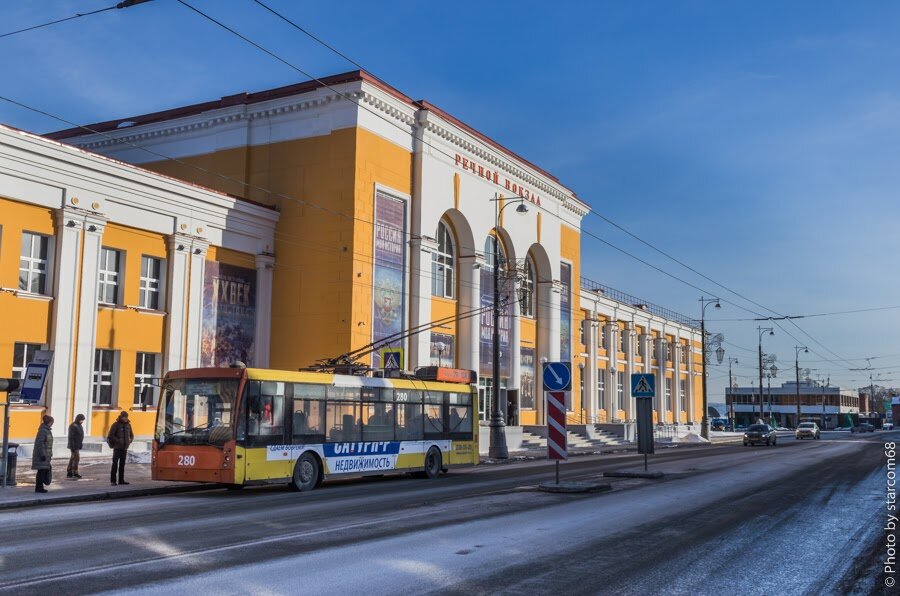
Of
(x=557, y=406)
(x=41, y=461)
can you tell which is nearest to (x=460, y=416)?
(x=557, y=406)

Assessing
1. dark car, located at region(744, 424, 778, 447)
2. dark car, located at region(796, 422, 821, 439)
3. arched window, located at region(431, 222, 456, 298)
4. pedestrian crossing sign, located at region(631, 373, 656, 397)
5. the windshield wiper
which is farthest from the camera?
dark car, located at region(796, 422, 821, 439)

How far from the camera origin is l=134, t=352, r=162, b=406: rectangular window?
28.2 meters

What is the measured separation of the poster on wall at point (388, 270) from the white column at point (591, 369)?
2505cm

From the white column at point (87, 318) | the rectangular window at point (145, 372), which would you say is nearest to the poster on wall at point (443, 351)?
the rectangular window at point (145, 372)

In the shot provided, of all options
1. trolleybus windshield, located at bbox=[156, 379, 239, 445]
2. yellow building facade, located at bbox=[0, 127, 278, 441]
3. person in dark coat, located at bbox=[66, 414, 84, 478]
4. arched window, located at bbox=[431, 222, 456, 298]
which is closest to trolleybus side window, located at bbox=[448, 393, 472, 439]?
trolleybus windshield, located at bbox=[156, 379, 239, 445]

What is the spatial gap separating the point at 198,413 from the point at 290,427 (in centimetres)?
197

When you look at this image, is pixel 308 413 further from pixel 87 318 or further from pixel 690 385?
pixel 690 385

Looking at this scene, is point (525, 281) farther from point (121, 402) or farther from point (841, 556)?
point (841, 556)

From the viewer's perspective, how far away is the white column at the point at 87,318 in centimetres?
2555

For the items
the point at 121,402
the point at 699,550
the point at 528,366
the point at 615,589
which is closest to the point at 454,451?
the point at 121,402

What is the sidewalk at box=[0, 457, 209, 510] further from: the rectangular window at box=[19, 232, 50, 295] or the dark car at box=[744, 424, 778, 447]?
the dark car at box=[744, 424, 778, 447]

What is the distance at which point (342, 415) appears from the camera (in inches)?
766

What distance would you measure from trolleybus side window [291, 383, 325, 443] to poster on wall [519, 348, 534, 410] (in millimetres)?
27947

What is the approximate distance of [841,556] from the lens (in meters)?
9.60
